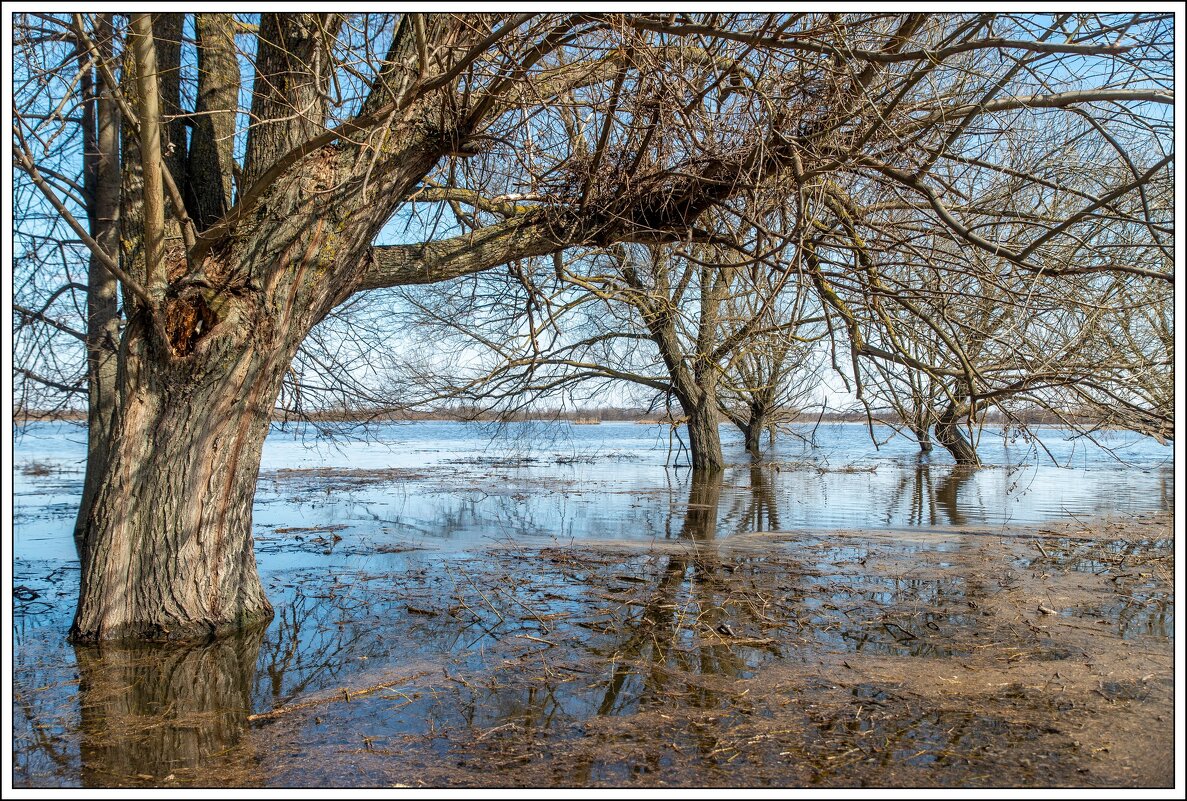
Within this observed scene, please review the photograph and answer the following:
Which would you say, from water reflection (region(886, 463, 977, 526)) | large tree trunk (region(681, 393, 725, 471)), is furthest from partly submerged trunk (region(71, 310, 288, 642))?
large tree trunk (region(681, 393, 725, 471))

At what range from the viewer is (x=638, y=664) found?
4.53 metres

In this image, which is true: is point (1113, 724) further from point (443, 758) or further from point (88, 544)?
point (88, 544)

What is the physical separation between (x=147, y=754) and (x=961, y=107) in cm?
564

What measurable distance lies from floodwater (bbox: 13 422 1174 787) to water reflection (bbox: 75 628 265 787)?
2cm

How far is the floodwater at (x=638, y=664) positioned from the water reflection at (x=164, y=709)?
0.7 inches

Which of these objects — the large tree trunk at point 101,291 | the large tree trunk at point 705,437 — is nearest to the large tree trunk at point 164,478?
the large tree trunk at point 101,291

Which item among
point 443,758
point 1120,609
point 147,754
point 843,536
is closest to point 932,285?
point 1120,609

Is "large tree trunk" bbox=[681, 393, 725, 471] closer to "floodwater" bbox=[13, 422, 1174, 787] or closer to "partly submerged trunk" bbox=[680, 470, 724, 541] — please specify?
"partly submerged trunk" bbox=[680, 470, 724, 541]

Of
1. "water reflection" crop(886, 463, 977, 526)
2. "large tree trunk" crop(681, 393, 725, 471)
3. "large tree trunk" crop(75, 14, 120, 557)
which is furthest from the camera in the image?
"large tree trunk" crop(681, 393, 725, 471)

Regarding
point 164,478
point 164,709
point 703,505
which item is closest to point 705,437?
point 703,505

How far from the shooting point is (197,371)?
492 cm

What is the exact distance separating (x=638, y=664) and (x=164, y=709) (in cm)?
239

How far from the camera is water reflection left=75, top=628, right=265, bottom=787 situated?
3281 millimetres

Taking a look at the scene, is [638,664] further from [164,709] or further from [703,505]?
[703,505]
